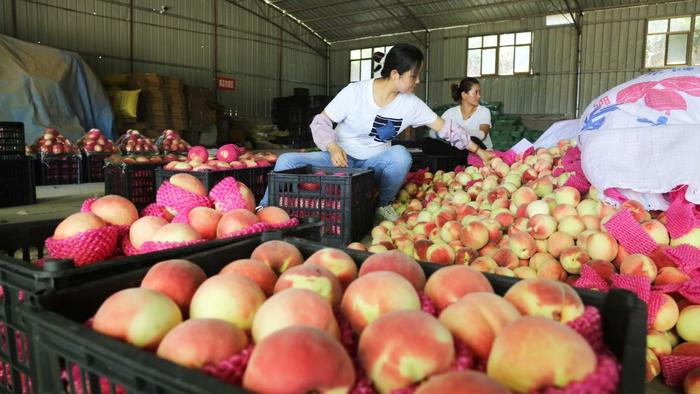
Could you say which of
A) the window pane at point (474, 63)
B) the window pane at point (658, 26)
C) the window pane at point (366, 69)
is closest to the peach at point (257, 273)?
the window pane at point (658, 26)

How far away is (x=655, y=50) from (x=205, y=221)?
1418 cm

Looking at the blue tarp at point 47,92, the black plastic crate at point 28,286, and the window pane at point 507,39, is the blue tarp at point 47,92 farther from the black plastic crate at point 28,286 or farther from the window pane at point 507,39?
the window pane at point 507,39

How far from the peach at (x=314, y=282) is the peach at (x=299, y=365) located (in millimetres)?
265

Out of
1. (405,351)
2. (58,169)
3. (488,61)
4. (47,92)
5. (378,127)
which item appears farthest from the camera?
(488,61)

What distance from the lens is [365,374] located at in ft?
2.33

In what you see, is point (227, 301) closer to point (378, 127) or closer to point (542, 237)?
point (542, 237)

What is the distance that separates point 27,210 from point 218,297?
4.44 metres

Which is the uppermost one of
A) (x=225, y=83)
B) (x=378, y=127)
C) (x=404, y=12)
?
(x=404, y=12)

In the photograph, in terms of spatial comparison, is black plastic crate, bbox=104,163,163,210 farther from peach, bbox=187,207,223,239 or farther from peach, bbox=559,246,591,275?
peach, bbox=559,246,591,275

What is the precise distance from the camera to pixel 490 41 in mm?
14789

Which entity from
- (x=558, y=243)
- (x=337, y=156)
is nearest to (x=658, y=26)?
(x=337, y=156)

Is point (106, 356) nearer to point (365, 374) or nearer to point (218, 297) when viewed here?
point (218, 297)

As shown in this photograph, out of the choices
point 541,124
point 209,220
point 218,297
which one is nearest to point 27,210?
point 209,220

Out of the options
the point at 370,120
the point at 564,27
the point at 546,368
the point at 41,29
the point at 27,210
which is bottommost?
the point at 27,210
